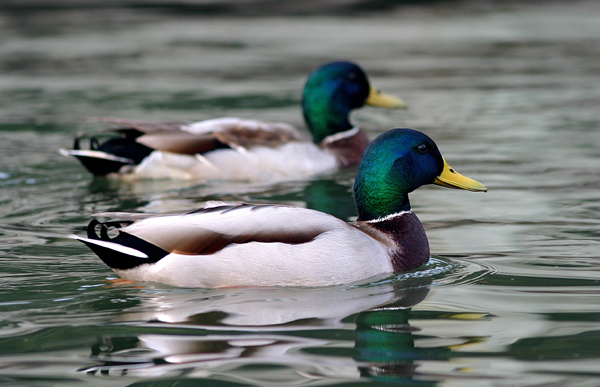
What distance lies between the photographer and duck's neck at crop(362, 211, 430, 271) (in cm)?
550

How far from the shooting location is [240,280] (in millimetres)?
5152

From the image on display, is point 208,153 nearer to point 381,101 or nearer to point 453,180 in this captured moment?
point 381,101

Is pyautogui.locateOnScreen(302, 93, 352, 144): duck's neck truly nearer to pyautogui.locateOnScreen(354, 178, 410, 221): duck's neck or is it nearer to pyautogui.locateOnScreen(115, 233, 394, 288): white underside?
pyautogui.locateOnScreen(354, 178, 410, 221): duck's neck

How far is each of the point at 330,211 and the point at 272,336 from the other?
2.94 metres

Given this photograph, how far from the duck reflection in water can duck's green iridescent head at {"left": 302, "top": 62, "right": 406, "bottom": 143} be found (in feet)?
14.3

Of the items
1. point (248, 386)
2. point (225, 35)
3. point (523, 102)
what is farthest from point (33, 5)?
point (248, 386)

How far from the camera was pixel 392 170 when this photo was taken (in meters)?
5.63

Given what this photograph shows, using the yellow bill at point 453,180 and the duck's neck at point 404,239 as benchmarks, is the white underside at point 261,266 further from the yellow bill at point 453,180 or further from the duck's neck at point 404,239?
the yellow bill at point 453,180

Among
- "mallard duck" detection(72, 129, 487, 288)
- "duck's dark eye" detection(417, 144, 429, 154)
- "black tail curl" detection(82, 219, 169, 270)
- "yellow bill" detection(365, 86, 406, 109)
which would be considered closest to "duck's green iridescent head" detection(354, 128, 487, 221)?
"duck's dark eye" detection(417, 144, 429, 154)

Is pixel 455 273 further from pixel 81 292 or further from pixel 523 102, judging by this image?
pixel 523 102

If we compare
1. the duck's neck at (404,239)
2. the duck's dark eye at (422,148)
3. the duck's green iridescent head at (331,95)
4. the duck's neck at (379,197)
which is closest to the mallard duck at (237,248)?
the duck's neck at (404,239)

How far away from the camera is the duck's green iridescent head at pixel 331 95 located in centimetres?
945

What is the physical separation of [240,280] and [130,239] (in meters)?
0.64

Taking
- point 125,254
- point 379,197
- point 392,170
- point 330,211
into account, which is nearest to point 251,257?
point 125,254
